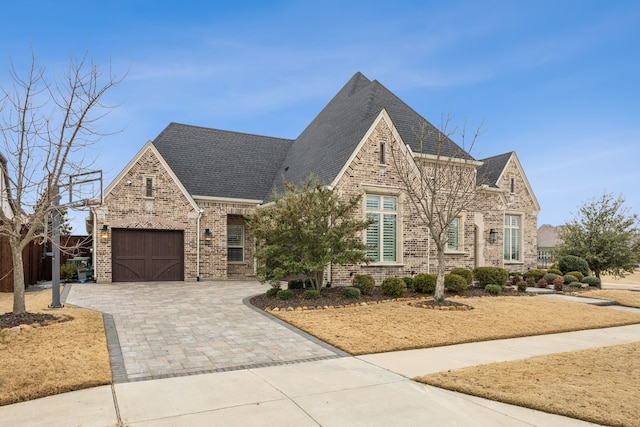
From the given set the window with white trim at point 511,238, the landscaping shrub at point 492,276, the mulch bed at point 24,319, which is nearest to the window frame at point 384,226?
the landscaping shrub at point 492,276

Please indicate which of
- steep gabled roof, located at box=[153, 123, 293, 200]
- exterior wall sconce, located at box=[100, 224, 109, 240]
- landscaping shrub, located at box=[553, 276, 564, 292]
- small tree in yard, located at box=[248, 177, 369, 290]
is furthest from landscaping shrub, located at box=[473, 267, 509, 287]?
exterior wall sconce, located at box=[100, 224, 109, 240]

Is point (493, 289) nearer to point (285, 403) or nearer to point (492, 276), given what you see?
point (492, 276)

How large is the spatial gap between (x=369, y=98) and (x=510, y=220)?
38.1 feet

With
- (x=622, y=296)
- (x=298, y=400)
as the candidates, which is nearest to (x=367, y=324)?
(x=298, y=400)

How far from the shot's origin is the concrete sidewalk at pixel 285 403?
4.71m

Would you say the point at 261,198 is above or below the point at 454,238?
above

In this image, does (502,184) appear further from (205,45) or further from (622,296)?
(205,45)

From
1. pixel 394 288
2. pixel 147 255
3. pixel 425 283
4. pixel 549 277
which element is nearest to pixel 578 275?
pixel 549 277

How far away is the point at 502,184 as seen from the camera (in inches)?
969

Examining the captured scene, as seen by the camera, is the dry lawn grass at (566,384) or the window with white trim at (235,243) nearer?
the dry lawn grass at (566,384)

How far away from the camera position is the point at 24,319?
912 cm

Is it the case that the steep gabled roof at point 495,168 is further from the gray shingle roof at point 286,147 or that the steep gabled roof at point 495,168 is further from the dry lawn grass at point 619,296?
the dry lawn grass at point 619,296

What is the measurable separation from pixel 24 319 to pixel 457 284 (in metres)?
12.2

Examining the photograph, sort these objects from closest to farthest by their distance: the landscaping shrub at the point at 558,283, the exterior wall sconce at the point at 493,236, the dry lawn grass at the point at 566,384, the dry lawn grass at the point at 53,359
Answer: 1. the dry lawn grass at the point at 566,384
2. the dry lawn grass at the point at 53,359
3. the landscaping shrub at the point at 558,283
4. the exterior wall sconce at the point at 493,236
